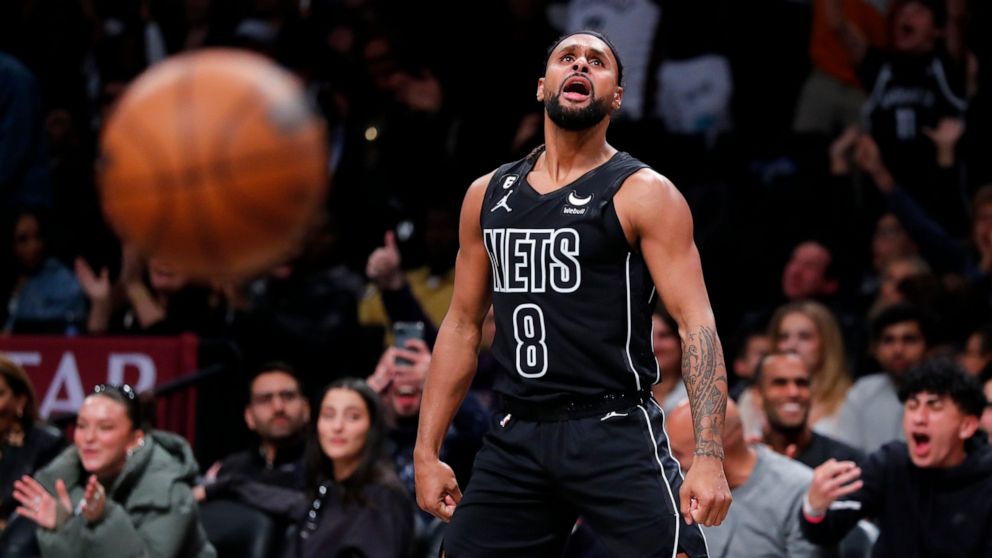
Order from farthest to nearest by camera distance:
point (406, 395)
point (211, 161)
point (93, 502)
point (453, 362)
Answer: point (406, 395) → point (93, 502) → point (211, 161) → point (453, 362)

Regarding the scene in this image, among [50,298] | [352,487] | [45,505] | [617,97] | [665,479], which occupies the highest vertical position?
[617,97]

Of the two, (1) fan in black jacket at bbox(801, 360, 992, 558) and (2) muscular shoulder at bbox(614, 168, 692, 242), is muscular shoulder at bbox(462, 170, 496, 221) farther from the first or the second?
(1) fan in black jacket at bbox(801, 360, 992, 558)

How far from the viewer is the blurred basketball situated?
527 centimetres

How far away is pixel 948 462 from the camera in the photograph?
610 centimetres

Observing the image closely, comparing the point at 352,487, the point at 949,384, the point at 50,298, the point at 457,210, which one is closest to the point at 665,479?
the point at 949,384

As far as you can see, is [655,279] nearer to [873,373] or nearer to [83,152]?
[873,373]

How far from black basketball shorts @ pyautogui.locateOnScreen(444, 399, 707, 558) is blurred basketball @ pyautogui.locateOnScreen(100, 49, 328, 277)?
4.53 ft

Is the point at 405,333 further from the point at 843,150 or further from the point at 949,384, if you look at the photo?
the point at 843,150

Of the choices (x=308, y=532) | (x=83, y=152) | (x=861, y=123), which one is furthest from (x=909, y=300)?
(x=83, y=152)

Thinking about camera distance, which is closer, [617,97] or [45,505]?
[617,97]

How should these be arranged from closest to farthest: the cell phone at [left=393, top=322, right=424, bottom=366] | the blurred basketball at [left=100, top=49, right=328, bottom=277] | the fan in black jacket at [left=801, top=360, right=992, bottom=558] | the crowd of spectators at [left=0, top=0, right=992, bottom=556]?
the blurred basketball at [left=100, top=49, right=328, bottom=277] < the fan in black jacket at [left=801, top=360, right=992, bottom=558] < the cell phone at [left=393, top=322, right=424, bottom=366] < the crowd of spectators at [left=0, top=0, right=992, bottom=556]

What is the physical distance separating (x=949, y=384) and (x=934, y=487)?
1.33 feet

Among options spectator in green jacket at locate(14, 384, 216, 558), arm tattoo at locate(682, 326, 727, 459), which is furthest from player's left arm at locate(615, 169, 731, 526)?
spectator in green jacket at locate(14, 384, 216, 558)

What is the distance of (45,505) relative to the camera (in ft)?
21.2
